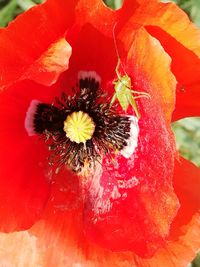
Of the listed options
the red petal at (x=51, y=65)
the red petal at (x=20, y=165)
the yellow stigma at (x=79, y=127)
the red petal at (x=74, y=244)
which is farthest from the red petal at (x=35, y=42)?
the red petal at (x=74, y=244)

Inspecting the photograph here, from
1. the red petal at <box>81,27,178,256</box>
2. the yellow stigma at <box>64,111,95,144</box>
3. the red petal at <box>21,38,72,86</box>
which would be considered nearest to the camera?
the red petal at <box>21,38,72,86</box>

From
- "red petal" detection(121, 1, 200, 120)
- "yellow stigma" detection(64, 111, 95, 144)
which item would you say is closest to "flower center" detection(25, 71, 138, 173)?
"yellow stigma" detection(64, 111, 95, 144)

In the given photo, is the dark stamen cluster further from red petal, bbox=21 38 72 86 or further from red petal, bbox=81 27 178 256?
red petal, bbox=21 38 72 86

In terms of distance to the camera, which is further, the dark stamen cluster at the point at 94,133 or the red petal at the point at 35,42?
the dark stamen cluster at the point at 94,133

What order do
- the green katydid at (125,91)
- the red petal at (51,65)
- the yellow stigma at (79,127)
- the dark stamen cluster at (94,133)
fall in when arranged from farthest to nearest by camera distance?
the dark stamen cluster at (94,133), the yellow stigma at (79,127), the green katydid at (125,91), the red petal at (51,65)

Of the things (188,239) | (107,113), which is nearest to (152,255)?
(188,239)

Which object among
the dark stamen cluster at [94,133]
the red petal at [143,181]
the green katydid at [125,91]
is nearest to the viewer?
the red petal at [143,181]

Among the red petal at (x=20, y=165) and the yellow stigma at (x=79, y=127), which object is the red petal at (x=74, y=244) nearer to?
the red petal at (x=20, y=165)
